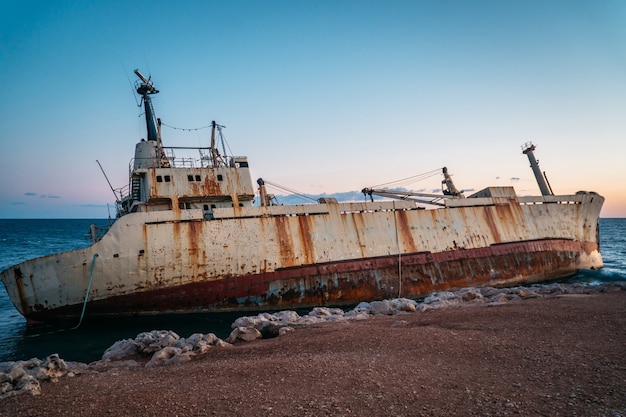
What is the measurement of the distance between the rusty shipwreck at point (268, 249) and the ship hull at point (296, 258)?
0.05m

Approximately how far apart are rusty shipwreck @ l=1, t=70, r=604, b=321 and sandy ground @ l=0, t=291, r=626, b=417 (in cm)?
579

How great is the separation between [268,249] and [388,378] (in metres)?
9.59

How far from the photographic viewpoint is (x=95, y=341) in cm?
1072

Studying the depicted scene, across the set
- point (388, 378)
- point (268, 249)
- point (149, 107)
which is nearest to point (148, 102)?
point (149, 107)

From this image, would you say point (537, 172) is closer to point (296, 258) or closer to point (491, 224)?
point (491, 224)

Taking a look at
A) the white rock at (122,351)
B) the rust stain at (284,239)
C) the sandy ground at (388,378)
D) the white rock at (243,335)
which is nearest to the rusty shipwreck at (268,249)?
the rust stain at (284,239)

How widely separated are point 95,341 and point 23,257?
31.4 metres

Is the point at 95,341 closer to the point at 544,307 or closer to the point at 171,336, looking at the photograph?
the point at 171,336

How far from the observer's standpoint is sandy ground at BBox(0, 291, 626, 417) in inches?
174

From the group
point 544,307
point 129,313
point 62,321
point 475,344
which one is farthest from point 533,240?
point 62,321

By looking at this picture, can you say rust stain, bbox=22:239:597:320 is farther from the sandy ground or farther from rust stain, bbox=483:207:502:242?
the sandy ground

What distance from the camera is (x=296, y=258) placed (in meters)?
14.5

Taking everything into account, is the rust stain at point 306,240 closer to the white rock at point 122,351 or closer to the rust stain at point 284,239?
the rust stain at point 284,239

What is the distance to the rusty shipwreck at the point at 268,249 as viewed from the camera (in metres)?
12.3
